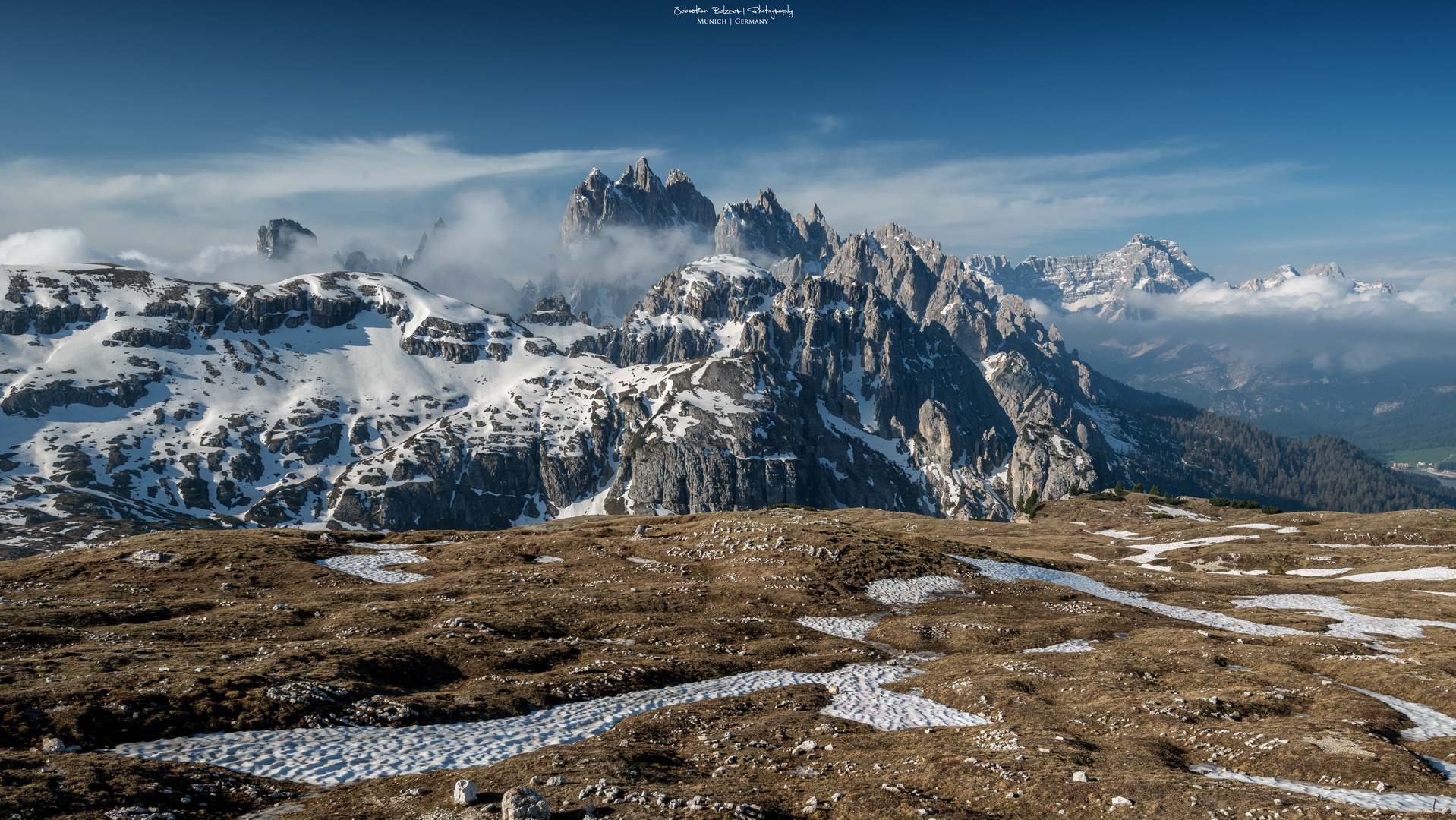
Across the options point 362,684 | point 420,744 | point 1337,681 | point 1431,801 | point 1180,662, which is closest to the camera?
point 1431,801

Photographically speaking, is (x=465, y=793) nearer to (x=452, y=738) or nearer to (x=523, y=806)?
(x=523, y=806)

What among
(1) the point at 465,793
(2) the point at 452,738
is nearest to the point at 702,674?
(2) the point at 452,738

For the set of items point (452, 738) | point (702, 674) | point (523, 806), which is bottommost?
point (702, 674)

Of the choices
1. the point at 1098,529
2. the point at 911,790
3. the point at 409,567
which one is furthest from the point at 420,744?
the point at 1098,529

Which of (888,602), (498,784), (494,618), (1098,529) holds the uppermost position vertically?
(498,784)

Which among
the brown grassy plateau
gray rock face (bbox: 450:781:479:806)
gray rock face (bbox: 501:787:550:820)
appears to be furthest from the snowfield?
gray rock face (bbox: 501:787:550:820)

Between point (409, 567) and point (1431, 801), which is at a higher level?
point (1431, 801)

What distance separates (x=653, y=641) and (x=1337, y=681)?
42533 millimetres

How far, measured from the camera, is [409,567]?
7162cm

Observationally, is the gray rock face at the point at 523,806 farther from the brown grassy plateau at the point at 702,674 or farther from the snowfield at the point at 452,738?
the snowfield at the point at 452,738

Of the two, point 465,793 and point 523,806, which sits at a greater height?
point 523,806

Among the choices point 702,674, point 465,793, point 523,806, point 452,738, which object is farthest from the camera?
point 702,674

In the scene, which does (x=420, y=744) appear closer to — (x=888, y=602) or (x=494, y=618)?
(x=494, y=618)

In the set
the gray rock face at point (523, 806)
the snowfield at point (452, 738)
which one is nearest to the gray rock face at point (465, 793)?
the gray rock face at point (523, 806)
